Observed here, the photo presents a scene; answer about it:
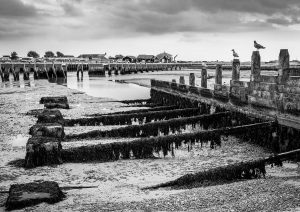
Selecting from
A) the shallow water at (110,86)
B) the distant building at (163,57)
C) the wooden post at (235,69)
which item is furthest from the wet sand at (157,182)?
the distant building at (163,57)

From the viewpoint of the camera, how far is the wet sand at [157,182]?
5594 millimetres

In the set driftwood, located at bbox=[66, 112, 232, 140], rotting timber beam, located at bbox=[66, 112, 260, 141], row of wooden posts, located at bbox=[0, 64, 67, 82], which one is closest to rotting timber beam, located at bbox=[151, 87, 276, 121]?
rotting timber beam, located at bbox=[66, 112, 260, 141]

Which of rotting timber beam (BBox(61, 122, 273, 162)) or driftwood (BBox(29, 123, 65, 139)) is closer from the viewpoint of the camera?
rotting timber beam (BBox(61, 122, 273, 162))

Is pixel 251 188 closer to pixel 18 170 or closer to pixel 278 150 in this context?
pixel 278 150

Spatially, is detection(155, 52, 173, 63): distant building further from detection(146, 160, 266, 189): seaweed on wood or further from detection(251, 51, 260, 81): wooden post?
detection(146, 160, 266, 189): seaweed on wood

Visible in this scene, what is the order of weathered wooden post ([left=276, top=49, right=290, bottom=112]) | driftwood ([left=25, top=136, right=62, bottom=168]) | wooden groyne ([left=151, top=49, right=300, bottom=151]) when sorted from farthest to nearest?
weathered wooden post ([left=276, top=49, right=290, bottom=112]) → wooden groyne ([left=151, top=49, right=300, bottom=151]) → driftwood ([left=25, top=136, right=62, bottom=168])

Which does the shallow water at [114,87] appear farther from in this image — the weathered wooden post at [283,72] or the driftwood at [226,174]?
the driftwood at [226,174]

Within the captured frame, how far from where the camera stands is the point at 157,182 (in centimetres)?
737

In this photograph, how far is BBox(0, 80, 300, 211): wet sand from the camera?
559 centimetres

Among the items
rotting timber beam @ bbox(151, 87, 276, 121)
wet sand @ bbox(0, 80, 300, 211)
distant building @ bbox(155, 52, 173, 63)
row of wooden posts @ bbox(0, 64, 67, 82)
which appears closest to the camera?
wet sand @ bbox(0, 80, 300, 211)

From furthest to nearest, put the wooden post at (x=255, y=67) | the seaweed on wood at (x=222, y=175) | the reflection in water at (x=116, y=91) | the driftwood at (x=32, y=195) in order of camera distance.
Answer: the reflection in water at (x=116, y=91), the wooden post at (x=255, y=67), the seaweed on wood at (x=222, y=175), the driftwood at (x=32, y=195)

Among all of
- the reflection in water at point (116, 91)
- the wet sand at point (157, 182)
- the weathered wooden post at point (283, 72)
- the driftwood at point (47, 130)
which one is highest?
the weathered wooden post at point (283, 72)

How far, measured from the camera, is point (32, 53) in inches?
7131

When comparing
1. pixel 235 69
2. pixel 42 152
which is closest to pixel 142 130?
pixel 42 152
